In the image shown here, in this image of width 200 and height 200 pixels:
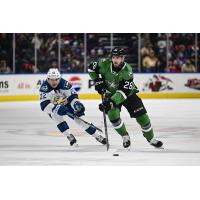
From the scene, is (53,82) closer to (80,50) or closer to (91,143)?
(91,143)

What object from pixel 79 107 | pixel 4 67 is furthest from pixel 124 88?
pixel 4 67

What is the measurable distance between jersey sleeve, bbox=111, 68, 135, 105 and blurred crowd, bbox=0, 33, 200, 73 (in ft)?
14.4

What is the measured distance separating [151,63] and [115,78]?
6284 millimetres

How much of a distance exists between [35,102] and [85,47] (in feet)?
4.34

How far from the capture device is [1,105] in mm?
10930

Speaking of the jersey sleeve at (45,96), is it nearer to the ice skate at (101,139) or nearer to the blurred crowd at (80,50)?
the ice skate at (101,139)

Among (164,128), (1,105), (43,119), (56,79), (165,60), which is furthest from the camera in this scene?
(165,60)

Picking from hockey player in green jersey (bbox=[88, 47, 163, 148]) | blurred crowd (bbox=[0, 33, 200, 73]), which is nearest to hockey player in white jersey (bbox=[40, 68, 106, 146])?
hockey player in green jersey (bbox=[88, 47, 163, 148])

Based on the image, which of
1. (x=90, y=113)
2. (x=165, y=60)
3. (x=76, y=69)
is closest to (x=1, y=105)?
(x=76, y=69)

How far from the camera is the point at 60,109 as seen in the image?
20.4ft

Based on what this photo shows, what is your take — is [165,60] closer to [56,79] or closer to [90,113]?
[90,113]

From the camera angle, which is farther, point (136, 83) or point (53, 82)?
point (136, 83)

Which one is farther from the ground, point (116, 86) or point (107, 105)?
point (116, 86)

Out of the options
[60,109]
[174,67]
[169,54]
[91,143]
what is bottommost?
[91,143]
